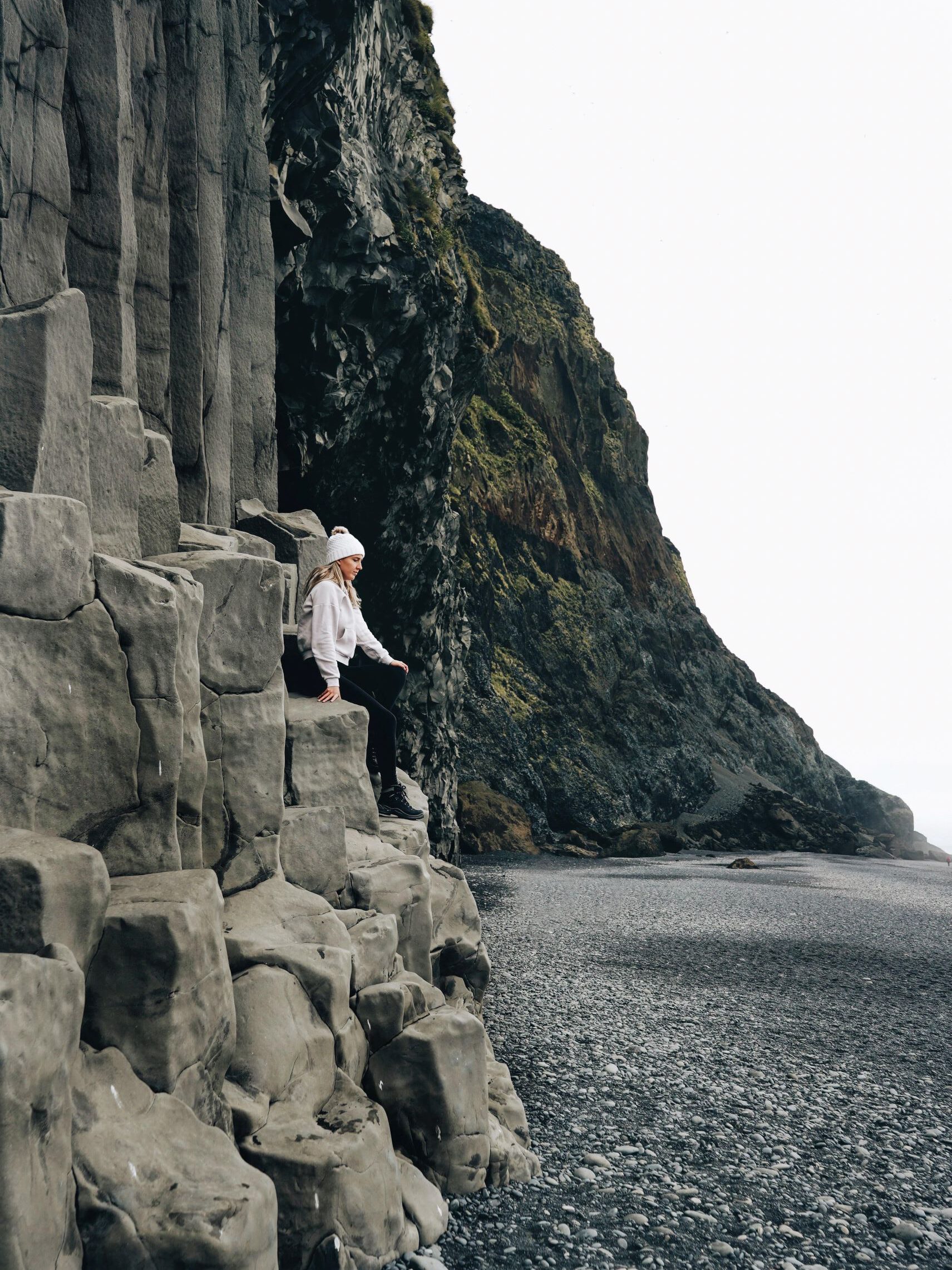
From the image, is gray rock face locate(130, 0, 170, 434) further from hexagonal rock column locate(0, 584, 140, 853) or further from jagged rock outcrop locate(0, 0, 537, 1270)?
hexagonal rock column locate(0, 584, 140, 853)

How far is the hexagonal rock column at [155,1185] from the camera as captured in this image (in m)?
3.51

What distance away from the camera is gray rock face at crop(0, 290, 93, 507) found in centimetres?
503

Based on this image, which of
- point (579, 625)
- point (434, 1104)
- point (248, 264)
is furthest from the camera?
point (579, 625)

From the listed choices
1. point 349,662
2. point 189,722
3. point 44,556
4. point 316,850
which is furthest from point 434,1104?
point 349,662

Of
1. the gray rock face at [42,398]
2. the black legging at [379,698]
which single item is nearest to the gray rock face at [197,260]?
the black legging at [379,698]

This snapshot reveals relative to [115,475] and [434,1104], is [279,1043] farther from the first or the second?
[115,475]

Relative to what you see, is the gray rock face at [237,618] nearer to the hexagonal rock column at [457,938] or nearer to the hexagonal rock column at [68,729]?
the hexagonal rock column at [68,729]

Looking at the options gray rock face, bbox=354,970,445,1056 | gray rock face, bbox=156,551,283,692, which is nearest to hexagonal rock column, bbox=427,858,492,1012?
gray rock face, bbox=354,970,445,1056

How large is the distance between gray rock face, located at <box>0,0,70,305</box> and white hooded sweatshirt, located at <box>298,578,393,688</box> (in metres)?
3.25

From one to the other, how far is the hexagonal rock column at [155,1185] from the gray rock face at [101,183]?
19.3ft

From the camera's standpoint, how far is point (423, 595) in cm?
2403

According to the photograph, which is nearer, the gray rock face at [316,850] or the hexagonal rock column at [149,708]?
the hexagonal rock column at [149,708]

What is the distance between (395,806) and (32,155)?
6.55m

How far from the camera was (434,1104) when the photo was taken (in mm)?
5449
